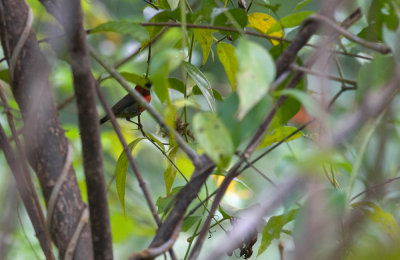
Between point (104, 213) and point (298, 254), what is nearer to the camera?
point (298, 254)

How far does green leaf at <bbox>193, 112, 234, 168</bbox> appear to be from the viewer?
1.50 feet

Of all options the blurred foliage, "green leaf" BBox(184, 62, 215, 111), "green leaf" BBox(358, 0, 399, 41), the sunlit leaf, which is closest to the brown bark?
the blurred foliage

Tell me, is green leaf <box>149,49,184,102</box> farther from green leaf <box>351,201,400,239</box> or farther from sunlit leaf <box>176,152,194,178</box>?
sunlit leaf <box>176,152,194,178</box>

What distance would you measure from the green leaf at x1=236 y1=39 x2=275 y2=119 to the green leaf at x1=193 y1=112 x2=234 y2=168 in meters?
0.03

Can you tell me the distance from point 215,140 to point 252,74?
0.07 meters

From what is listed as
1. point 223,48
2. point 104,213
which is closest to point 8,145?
point 104,213

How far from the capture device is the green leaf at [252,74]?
1.43ft

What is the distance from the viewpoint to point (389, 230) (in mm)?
683

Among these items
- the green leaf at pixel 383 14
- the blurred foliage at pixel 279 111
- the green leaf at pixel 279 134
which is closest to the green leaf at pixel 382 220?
the blurred foliage at pixel 279 111

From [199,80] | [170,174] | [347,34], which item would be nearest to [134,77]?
[199,80]

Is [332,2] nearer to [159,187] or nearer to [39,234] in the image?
[39,234]

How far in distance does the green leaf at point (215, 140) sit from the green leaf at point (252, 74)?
3 centimetres

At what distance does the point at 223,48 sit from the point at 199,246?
35 cm

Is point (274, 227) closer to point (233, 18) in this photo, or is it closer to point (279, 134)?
point (279, 134)
